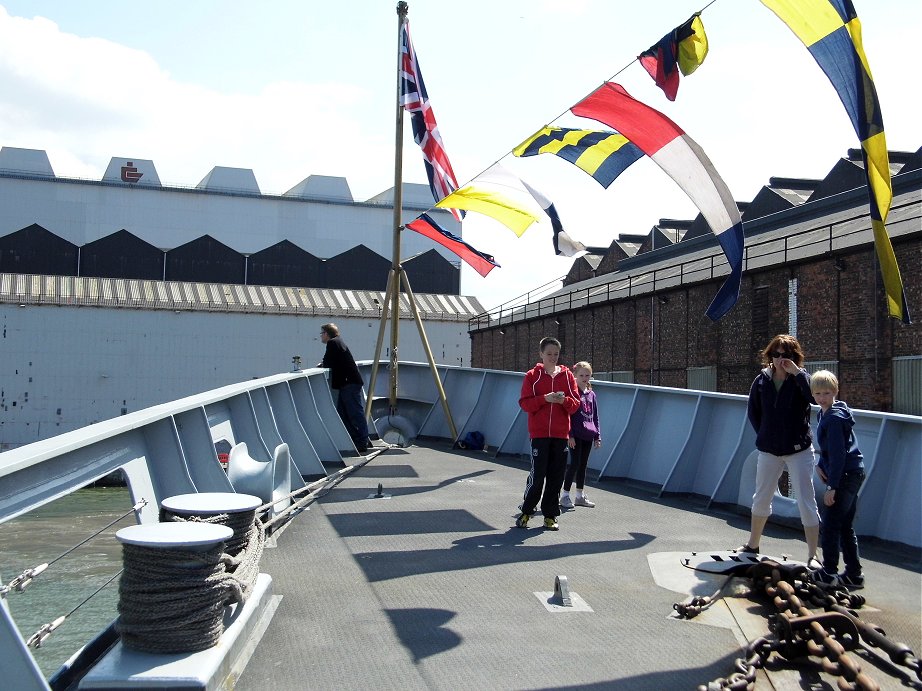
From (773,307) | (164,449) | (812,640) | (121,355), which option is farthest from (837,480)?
(121,355)

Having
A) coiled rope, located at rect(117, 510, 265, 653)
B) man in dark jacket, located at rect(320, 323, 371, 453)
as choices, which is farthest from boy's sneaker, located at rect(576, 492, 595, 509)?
coiled rope, located at rect(117, 510, 265, 653)

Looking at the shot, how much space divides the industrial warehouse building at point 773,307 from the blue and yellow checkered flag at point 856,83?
57.1ft

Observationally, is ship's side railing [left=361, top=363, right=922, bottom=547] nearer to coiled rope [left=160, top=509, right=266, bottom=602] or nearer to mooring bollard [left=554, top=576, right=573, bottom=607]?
mooring bollard [left=554, top=576, right=573, bottom=607]

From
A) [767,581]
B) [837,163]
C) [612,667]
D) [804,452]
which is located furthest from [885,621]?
[837,163]

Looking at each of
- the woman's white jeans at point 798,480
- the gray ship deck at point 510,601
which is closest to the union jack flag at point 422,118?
the gray ship deck at point 510,601

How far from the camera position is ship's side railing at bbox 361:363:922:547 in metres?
6.48

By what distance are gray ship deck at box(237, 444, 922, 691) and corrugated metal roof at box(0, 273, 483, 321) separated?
38601 millimetres

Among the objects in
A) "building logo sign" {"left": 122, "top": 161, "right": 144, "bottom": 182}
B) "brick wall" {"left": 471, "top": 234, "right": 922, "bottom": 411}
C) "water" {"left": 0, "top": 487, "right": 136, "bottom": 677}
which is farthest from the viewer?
"building logo sign" {"left": 122, "top": 161, "right": 144, "bottom": 182}

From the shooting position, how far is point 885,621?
→ 4379 millimetres

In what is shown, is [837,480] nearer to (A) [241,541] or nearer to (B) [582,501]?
(B) [582,501]

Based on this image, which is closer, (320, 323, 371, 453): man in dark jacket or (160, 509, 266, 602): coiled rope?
(160, 509, 266, 602): coiled rope

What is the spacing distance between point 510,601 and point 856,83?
11.1 feet

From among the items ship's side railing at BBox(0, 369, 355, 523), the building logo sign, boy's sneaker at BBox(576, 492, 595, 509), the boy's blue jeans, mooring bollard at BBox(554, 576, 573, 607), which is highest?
the building logo sign

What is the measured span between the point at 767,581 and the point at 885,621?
2.00 feet
